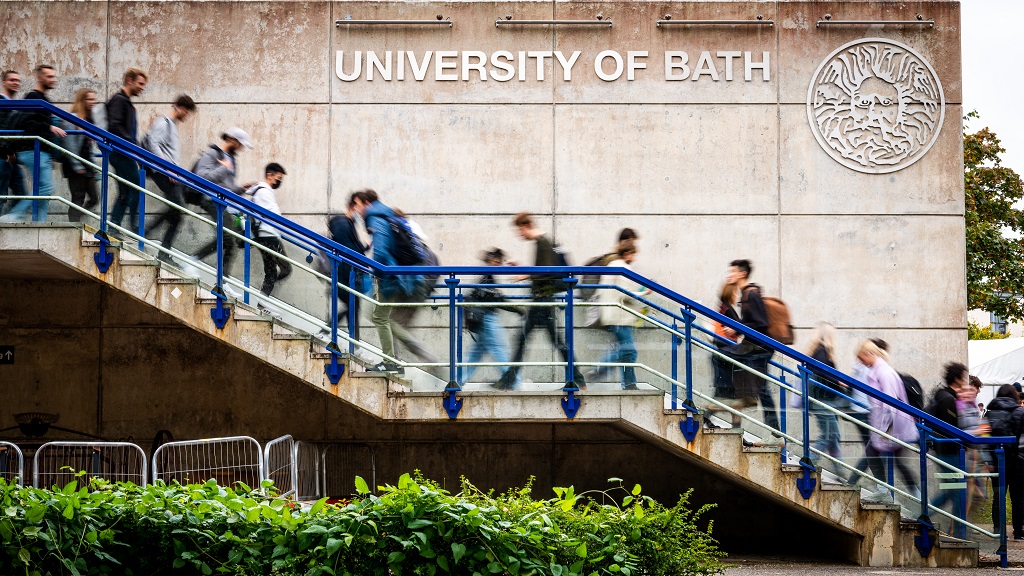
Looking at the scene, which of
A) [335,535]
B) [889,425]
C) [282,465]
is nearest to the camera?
[335,535]

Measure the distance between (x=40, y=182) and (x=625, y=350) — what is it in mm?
5270

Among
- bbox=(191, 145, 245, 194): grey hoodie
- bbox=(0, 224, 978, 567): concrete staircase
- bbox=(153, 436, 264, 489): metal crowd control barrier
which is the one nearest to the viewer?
bbox=(0, 224, 978, 567): concrete staircase

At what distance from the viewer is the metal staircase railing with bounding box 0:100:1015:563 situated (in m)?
9.62

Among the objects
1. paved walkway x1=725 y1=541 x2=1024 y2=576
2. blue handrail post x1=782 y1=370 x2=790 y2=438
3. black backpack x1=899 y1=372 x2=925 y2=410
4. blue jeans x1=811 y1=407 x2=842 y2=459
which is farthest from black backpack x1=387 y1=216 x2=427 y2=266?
black backpack x1=899 y1=372 x2=925 y2=410

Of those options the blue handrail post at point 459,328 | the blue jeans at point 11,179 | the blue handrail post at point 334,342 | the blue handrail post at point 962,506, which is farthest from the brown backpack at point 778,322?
the blue jeans at point 11,179

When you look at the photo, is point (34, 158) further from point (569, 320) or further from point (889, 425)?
point (889, 425)

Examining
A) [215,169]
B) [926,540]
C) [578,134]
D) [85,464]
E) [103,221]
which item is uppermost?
[578,134]

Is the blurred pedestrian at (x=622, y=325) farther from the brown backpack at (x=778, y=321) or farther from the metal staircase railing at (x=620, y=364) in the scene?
the brown backpack at (x=778, y=321)

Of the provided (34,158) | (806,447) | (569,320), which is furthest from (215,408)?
(806,447)

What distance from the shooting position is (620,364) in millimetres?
9758

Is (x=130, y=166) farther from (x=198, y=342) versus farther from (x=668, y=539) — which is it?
(x=668, y=539)

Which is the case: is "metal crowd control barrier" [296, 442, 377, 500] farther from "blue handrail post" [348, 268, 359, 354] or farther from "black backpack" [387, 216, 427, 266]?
"black backpack" [387, 216, 427, 266]

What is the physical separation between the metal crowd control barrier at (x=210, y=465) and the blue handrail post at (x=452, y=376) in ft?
5.42

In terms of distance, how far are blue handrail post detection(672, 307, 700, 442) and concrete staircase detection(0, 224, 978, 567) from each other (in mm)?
61
